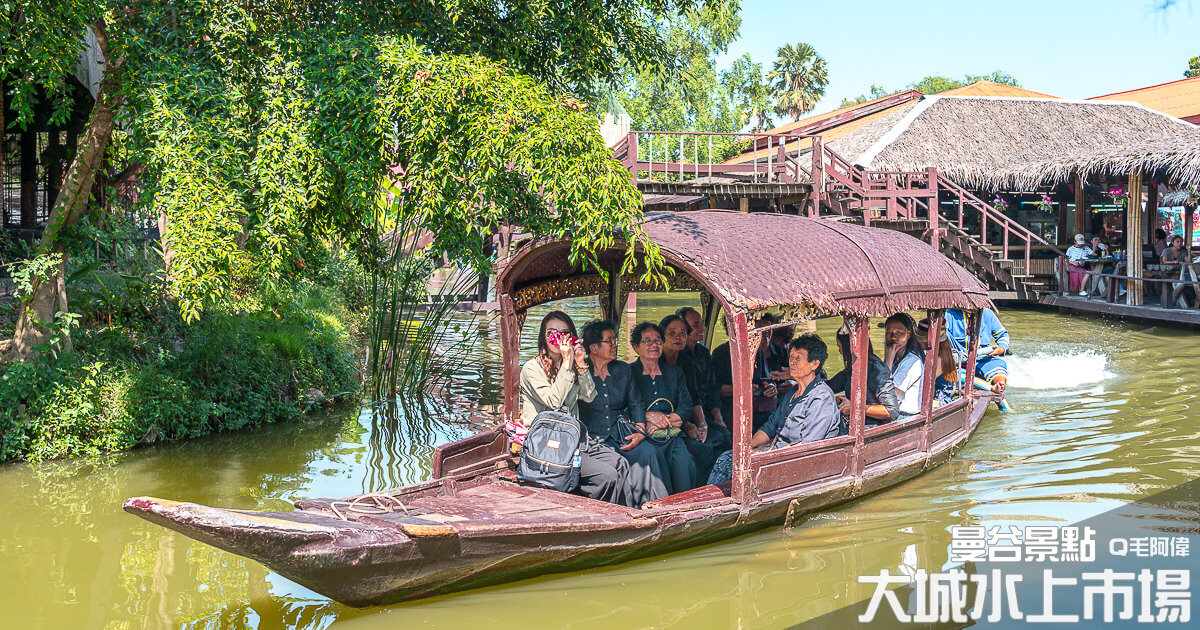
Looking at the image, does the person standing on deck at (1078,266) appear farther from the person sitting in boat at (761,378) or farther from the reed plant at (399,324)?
the reed plant at (399,324)

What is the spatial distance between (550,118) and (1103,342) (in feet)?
40.3

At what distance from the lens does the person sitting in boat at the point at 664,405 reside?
6.51m

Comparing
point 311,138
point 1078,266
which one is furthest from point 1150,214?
point 311,138

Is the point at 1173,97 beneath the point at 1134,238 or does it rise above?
above

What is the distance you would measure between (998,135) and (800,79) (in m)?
22.7

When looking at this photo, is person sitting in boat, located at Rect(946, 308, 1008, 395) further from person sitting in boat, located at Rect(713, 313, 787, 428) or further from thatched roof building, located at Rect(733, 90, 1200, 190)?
thatched roof building, located at Rect(733, 90, 1200, 190)

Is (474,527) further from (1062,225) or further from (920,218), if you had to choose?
(1062,225)

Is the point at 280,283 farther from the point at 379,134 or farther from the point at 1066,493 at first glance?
the point at 1066,493

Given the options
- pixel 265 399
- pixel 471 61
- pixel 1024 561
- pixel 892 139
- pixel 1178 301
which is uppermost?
pixel 892 139

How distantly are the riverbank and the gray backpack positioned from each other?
3641 mm

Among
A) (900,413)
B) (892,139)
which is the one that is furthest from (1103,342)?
(900,413)

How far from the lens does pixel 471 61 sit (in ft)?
21.1

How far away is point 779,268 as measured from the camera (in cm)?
613

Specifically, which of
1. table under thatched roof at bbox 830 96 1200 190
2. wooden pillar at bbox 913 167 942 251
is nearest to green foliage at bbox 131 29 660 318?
wooden pillar at bbox 913 167 942 251
